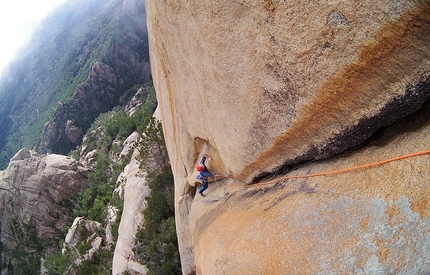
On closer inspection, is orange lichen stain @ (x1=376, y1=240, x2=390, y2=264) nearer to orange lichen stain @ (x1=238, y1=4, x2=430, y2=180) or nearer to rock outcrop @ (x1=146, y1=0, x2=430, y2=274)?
rock outcrop @ (x1=146, y1=0, x2=430, y2=274)

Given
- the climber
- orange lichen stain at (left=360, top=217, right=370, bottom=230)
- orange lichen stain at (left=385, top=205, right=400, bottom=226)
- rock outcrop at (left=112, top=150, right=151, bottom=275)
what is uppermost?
orange lichen stain at (left=385, top=205, right=400, bottom=226)

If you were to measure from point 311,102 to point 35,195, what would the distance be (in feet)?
130

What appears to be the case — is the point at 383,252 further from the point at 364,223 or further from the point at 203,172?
the point at 203,172

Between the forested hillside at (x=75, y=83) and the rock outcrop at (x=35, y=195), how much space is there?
3882 cm

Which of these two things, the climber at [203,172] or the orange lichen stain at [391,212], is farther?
the climber at [203,172]

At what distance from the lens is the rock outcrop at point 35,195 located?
34875mm

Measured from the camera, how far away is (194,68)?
235 inches

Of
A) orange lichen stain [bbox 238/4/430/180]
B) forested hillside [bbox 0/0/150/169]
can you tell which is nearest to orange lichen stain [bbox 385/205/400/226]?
orange lichen stain [bbox 238/4/430/180]

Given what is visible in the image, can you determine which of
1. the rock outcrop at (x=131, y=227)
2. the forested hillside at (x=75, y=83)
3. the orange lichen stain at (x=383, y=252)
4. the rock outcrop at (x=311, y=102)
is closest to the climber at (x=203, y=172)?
the rock outcrop at (x=311, y=102)

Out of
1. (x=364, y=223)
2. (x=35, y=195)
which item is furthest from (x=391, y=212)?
(x=35, y=195)

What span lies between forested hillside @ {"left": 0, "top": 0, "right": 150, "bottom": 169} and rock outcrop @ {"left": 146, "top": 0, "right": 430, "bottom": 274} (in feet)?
246

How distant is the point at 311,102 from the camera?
3.89 meters

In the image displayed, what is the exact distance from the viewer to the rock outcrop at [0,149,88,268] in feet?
114

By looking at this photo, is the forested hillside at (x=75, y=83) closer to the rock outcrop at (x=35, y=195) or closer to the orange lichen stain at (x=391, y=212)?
the rock outcrop at (x=35, y=195)
